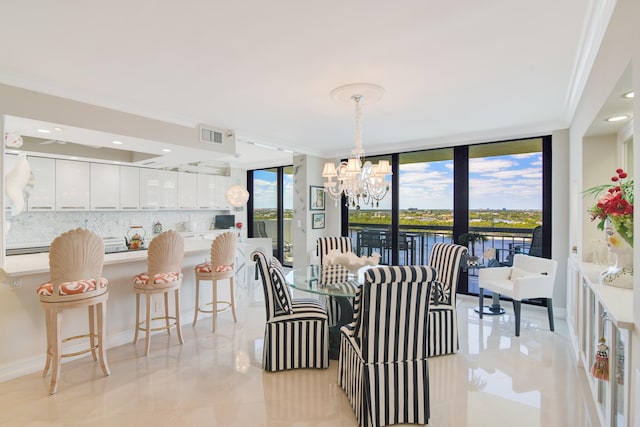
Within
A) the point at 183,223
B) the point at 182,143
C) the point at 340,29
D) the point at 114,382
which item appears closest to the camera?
the point at 340,29

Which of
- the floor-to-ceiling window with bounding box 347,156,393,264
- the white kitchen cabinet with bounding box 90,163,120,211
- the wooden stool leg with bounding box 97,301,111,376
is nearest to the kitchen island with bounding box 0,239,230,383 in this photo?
the wooden stool leg with bounding box 97,301,111,376

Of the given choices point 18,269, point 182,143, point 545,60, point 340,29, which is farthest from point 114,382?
point 545,60

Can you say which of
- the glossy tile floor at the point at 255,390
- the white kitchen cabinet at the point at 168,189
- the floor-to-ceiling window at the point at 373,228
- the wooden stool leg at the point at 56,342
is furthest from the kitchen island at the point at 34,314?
the floor-to-ceiling window at the point at 373,228

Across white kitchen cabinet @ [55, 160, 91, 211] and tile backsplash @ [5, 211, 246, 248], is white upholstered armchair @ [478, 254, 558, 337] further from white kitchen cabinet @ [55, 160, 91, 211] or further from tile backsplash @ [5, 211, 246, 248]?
white kitchen cabinet @ [55, 160, 91, 211]

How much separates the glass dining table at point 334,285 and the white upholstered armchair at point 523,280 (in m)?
1.91

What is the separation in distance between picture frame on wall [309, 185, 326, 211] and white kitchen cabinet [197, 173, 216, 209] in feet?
8.83

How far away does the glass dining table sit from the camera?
2981mm

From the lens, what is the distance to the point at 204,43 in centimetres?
235

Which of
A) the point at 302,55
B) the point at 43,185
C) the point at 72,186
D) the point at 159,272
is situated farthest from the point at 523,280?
the point at 43,185

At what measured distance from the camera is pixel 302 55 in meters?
2.53

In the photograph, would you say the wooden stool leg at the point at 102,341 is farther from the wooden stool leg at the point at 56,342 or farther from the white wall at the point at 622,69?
the white wall at the point at 622,69

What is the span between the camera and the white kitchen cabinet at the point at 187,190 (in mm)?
7199

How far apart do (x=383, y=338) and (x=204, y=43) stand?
234 centimetres

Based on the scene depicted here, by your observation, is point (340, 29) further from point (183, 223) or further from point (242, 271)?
point (183, 223)
